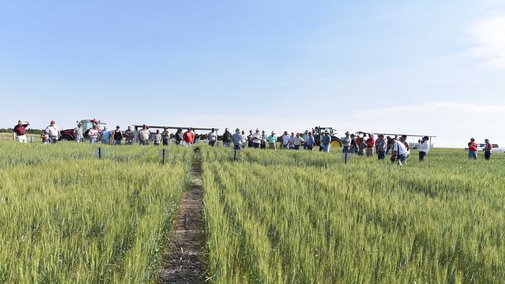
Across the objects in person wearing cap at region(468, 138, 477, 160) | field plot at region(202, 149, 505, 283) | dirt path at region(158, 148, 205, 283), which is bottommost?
dirt path at region(158, 148, 205, 283)

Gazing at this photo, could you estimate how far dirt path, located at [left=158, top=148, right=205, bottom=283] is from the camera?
2.90 metres

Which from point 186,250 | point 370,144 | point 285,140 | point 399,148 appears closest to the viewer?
point 186,250

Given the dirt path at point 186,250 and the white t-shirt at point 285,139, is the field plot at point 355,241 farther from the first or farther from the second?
the white t-shirt at point 285,139

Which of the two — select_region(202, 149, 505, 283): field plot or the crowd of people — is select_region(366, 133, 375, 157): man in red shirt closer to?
the crowd of people

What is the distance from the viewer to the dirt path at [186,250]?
9.51 feet

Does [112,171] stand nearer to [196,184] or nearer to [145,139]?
[196,184]

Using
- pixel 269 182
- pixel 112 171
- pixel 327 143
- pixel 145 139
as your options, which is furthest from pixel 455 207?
pixel 145 139

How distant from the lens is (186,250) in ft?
11.6

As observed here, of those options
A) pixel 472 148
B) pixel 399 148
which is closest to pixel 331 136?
pixel 472 148

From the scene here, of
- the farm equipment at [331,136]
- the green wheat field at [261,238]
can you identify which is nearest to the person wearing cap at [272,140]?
the farm equipment at [331,136]

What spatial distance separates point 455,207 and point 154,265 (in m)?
4.47

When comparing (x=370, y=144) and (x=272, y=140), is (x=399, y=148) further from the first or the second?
(x=272, y=140)

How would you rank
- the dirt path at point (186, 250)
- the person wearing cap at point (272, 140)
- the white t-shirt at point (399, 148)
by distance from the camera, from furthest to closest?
the person wearing cap at point (272, 140) → the white t-shirt at point (399, 148) → the dirt path at point (186, 250)

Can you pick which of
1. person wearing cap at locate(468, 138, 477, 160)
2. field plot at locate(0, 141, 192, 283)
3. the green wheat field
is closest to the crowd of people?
person wearing cap at locate(468, 138, 477, 160)
